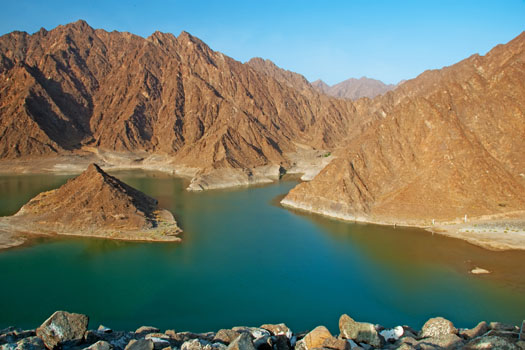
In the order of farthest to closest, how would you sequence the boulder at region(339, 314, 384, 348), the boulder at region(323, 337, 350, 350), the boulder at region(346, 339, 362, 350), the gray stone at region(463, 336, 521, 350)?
the boulder at region(339, 314, 384, 348) → the boulder at region(346, 339, 362, 350) → the boulder at region(323, 337, 350, 350) → the gray stone at region(463, 336, 521, 350)

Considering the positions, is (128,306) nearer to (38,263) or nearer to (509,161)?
(38,263)

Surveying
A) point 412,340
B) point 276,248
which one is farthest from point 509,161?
point 412,340

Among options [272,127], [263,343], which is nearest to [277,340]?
[263,343]

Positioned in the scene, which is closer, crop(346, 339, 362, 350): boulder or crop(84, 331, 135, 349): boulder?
crop(346, 339, 362, 350): boulder

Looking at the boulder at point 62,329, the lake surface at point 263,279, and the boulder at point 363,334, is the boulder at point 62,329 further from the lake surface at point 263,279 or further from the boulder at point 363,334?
the boulder at point 363,334

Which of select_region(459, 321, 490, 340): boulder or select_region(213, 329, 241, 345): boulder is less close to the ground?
select_region(459, 321, 490, 340): boulder

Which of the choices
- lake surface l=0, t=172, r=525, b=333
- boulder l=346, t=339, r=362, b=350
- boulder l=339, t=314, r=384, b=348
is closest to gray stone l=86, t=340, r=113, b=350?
boulder l=346, t=339, r=362, b=350

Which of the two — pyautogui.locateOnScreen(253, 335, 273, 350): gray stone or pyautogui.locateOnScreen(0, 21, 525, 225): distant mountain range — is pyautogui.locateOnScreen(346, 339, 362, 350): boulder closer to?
pyautogui.locateOnScreen(253, 335, 273, 350): gray stone
